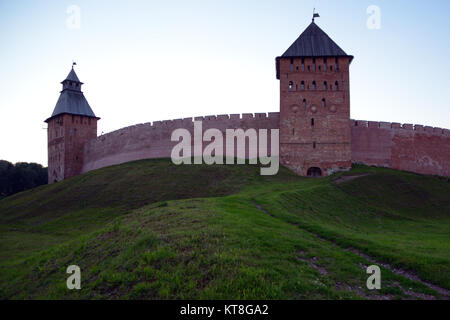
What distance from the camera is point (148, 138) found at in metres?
35.6

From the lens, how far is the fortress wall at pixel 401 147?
30547 millimetres

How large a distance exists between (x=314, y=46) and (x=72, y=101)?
88.4 ft

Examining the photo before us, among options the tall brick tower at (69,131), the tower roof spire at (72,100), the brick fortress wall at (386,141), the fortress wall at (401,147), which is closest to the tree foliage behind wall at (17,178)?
the tall brick tower at (69,131)

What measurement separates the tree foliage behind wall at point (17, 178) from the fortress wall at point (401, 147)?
133ft

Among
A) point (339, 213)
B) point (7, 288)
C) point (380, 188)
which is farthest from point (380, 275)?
point (380, 188)

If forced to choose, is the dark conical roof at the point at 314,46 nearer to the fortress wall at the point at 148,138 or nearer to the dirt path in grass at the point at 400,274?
the fortress wall at the point at 148,138

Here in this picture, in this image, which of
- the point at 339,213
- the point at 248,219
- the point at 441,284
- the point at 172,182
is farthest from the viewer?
the point at 172,182

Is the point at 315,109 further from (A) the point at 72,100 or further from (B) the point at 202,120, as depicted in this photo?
(A) the point at 72,100

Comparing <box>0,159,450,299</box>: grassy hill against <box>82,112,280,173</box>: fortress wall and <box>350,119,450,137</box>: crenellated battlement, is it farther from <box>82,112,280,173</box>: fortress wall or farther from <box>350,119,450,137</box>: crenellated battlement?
<box>82,112,280,173</box>: fortress wall

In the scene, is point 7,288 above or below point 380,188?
below

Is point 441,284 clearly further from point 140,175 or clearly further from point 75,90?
point 75,90
